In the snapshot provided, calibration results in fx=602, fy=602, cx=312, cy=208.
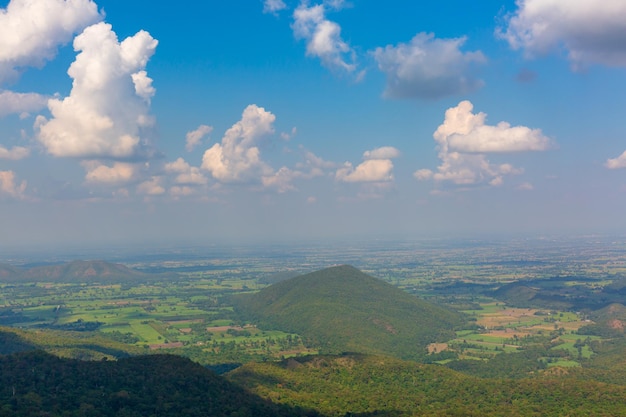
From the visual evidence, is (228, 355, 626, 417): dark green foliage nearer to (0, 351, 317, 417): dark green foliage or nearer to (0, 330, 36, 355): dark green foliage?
(0, 351, 317, 417): dark green foliage

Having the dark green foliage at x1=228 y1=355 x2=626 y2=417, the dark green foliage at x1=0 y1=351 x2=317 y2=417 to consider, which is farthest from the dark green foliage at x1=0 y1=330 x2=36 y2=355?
the dark green foliage at x1=228 y1=355 x2=626 y2=417

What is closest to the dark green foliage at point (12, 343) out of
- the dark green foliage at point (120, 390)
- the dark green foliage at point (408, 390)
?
the dark green foliage at point (120, 390)

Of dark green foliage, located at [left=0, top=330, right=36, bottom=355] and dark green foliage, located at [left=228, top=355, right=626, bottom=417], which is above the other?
dark green foliage, located at [left=0, top=330, right=36, bottom=355]

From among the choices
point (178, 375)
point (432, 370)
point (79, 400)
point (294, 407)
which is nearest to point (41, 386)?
point (79, 400)

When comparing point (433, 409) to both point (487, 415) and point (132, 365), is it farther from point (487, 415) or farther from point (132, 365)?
point (132, 365)

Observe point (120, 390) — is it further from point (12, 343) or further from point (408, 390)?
point (12, 343)

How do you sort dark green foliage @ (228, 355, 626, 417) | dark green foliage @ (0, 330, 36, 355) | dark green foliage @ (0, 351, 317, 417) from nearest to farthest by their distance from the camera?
dark green foliage @ (0, 351, 317, 417) → dark green foliage @ (228, 355, 626, 417) → dark green foliage @ (0, 330, 36, 355)

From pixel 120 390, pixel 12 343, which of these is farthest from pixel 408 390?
pixel 12 343

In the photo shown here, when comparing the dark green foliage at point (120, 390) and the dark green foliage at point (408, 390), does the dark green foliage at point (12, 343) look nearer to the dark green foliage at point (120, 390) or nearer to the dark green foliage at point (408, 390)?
the dark green foliage at point (120, 390)
